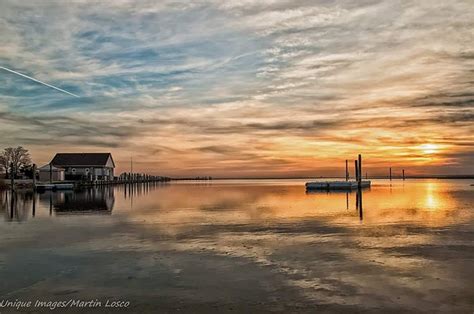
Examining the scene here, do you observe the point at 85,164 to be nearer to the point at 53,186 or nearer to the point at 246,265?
the point at 53,186

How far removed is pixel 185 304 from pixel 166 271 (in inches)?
132

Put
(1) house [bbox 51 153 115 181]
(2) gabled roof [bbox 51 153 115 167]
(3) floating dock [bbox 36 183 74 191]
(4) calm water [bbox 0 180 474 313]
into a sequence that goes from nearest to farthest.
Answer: (4) calm water [bbox 0 180 474 313]
(3) floating dock [bbox 36 183 74 191]
(1) house [bbox 51 153 115 181]
(2) gabled roof [bbox 51 153 115 167]

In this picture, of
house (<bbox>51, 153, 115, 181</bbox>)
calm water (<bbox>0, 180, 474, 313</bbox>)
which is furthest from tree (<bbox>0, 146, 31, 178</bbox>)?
calm water (<bbox>0, 180, 474, 313</bbox>)

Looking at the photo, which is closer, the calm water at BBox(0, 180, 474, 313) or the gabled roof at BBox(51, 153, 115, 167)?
the calm water at BBox(0, 180, 474, 313)

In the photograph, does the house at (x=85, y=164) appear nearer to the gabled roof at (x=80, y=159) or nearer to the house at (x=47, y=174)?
the gabled roof at (x=80, y=159)

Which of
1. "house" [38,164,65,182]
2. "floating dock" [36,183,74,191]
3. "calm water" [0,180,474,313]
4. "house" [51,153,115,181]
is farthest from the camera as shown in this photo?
"house" [51,153,115,181]

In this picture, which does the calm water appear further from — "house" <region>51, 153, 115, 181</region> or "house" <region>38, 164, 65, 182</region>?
"house" <region>51, 153, 115, 181</region>

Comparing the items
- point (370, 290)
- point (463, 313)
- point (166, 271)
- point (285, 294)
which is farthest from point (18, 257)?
point (463, 313)

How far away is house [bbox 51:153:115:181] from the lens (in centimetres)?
11369

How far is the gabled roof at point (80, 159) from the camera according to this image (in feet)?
376

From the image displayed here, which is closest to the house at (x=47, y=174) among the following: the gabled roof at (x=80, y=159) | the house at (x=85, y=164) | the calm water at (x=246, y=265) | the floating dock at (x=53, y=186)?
the house at (x=85, y=164)

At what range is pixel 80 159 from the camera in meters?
116

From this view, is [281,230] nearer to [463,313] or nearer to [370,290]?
[370,290]

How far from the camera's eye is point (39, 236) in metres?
20.4
